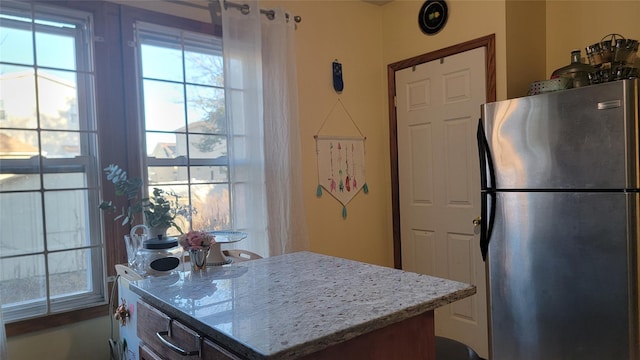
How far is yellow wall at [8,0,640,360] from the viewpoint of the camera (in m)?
2.34

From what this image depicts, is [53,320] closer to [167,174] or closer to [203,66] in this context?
[167,174]

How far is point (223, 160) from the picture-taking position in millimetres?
2520

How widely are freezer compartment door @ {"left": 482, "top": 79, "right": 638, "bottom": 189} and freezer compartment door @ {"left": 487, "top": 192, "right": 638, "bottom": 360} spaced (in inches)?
3.0

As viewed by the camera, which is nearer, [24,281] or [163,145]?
[24,281]

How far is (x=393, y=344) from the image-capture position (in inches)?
39.9

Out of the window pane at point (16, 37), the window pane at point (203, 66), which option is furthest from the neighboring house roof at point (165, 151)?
the window pane at point (16, 37)

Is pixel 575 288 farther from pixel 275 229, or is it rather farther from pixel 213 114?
pixel 213 114

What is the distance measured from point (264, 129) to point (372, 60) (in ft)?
4.08

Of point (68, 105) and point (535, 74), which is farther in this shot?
point (535, 74)

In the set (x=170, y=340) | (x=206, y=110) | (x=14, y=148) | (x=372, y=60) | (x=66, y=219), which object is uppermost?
(x=372, y=60)

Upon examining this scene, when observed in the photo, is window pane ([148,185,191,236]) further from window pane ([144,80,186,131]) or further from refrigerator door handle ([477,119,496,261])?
refrigerator door handle ([477,119,496,261])

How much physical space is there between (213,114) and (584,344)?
2185 millimetres

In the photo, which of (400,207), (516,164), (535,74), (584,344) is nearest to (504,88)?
(535,74)

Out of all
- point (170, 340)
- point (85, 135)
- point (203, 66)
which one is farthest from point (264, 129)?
point (170, 340)
